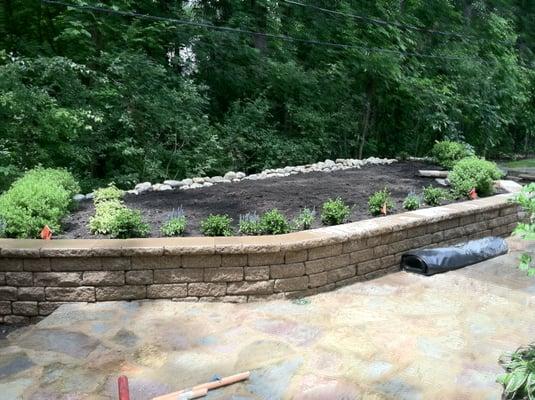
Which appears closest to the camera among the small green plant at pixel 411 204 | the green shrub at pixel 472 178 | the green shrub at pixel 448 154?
the small green plant at pixel 411 204

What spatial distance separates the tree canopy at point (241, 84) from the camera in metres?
6.54

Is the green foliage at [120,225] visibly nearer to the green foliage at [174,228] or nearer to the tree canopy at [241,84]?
the green foliage at [174,228]

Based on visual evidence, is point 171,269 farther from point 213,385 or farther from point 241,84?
point 241,84

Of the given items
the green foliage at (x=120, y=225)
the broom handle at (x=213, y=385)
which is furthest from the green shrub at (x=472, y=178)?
the broom handle at (x=213, y=385)

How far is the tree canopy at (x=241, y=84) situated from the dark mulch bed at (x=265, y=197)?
1.53 m

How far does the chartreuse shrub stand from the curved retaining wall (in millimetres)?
293

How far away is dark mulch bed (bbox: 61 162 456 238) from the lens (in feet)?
14.6

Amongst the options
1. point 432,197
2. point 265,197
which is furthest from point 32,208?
point 432,197

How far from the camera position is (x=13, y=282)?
10.6 feet

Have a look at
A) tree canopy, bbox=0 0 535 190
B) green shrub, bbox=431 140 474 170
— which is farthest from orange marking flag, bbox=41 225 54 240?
green shrub, bbox=431 140 474 170

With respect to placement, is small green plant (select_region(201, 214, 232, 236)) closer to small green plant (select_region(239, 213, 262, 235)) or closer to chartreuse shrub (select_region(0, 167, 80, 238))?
small green plant (select_region(239, 213, 262, 235))

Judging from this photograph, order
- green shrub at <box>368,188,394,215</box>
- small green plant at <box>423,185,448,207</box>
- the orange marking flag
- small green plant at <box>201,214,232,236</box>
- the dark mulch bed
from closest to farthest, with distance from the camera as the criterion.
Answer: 1. the orange marking flag
2. small green plant at <box>201,214,232,236</box>
3. the dark mulch bed
4. green shrub at <box>368,188,394,215</box>
5. small green plant at <box>423,185,448,207</box>

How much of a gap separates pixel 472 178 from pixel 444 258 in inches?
78.8

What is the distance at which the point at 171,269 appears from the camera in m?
3.37
